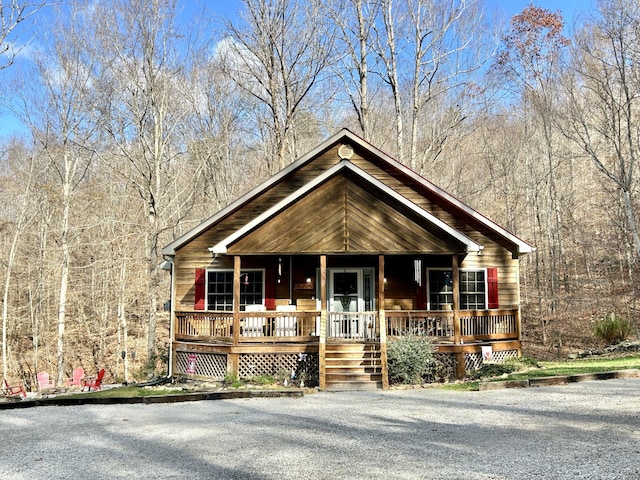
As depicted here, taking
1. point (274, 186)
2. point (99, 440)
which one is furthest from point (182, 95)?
point (99, 440)

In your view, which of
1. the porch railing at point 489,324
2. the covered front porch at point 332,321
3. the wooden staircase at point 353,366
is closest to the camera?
the wooden staircase at point 353,366

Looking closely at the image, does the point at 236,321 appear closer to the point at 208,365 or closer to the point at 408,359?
the point at 208,365

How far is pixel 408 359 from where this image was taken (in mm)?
14242

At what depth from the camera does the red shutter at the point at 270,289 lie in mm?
17844

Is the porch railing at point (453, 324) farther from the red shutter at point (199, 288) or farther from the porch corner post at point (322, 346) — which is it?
the red shutter at point (199, 288)

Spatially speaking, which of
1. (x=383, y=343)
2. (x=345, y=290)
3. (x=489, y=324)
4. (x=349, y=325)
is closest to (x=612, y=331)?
(x=489, y=324)

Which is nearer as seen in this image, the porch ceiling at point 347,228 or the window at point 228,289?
the porch ceiling at point 347,228

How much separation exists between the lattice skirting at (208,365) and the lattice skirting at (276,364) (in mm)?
665

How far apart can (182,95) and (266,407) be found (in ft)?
54.1

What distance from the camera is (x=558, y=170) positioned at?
1437 inches

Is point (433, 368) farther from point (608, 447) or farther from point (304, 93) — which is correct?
point (304, 93)

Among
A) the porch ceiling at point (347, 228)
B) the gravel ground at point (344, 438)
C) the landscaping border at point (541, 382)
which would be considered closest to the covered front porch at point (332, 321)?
the porch ceiling at point (347, 228)

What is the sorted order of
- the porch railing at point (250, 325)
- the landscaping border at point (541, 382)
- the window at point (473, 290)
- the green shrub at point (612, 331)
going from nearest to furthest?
the landscaping border at point (541, 382) → the porch railing at point (250, 325) → the window at point (473, 290) → the green shrub at point (612, 331)

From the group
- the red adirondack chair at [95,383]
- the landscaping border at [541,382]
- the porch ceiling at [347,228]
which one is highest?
the porch ceiling at [347,228]
